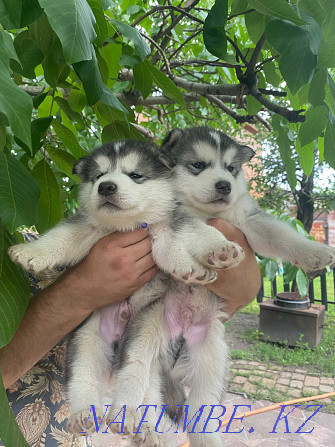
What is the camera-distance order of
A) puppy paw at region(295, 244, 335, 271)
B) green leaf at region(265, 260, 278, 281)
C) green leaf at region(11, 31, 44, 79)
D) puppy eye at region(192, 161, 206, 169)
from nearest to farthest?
green leaf at region(11, 31, 44, 79) < puppy paw at region(295, 244, 335, 271) < puppy eye at region(192, 161, 206, 169) < green leaf at region(265, 260, 278, 281)

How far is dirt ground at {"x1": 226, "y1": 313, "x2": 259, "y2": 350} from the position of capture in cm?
749

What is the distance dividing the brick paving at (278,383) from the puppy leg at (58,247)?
466 centimetres

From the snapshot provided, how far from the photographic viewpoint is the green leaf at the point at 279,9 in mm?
1011

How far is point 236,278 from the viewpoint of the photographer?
2275mm

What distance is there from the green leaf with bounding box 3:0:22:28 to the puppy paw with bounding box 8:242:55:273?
1111mm

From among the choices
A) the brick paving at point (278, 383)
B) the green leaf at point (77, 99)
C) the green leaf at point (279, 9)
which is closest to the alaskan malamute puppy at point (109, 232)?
the green leaf at point (77, 99)

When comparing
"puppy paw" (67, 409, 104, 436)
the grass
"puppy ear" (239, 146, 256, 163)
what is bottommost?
the grass

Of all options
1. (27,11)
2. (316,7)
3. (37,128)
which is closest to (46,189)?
(37,128)

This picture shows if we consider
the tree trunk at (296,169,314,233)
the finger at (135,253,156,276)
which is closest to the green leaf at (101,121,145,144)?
the finger at (135,253,156,276)

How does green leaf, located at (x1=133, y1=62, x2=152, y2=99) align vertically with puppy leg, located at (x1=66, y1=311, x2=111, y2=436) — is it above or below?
above

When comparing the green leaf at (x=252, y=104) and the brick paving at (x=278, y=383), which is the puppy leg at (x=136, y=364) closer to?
the green leaf at (x=252, y=104)

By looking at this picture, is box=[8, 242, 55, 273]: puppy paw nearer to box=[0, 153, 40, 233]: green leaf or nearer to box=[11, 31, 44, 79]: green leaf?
box=[0, 153, 40, 233]: green leaf

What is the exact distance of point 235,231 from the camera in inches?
88.9

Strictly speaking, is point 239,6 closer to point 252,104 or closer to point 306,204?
point 252,104
